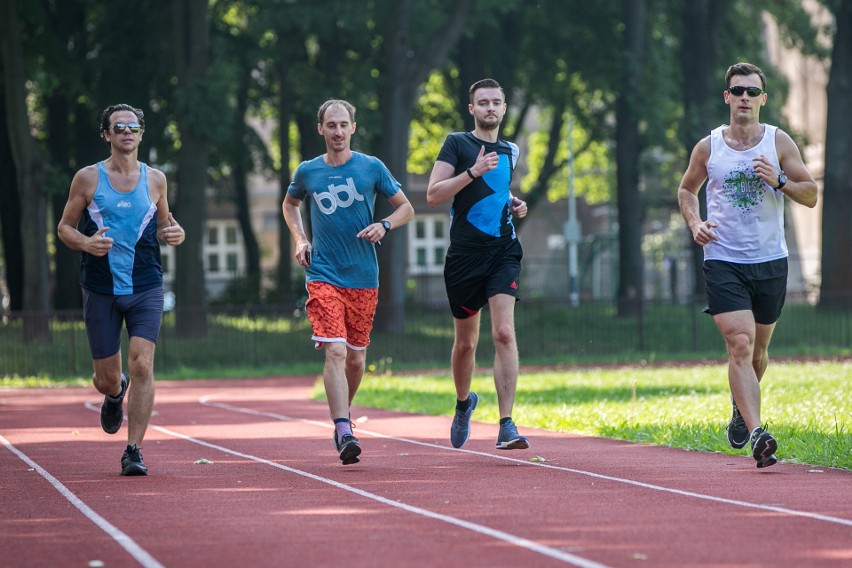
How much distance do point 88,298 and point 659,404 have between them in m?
7.24

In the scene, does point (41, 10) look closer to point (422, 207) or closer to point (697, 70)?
point (697, 70)

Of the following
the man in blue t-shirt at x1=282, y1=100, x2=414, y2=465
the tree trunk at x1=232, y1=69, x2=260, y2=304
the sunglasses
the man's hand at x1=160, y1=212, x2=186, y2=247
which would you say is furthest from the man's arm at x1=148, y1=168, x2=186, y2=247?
the tree trunk at x1=232, y1=69, x2=260, y2=304

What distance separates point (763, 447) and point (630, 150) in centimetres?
2889

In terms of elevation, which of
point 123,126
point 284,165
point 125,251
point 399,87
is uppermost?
point 399,87

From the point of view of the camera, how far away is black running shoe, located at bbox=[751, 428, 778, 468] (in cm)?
909

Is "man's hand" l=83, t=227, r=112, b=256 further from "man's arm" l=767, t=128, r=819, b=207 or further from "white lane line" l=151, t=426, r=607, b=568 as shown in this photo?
"man's arm" l=767, t=128, r=819, b=207

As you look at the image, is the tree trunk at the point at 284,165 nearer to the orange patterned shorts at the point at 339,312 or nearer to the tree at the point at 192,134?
the tree at the point at 192,134

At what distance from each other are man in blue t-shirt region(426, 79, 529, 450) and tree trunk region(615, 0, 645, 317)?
27.3 metres

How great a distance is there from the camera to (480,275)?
10.2 meters

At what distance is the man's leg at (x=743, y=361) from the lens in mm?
9367

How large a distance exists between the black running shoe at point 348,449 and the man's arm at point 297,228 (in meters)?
1.21

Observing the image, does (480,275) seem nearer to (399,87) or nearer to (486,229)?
(486,229)

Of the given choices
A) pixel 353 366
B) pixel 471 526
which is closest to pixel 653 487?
pixel 471 526

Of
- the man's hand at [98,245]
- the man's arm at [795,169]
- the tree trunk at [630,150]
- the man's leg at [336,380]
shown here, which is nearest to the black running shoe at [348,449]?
the man's leg at [336,380]
